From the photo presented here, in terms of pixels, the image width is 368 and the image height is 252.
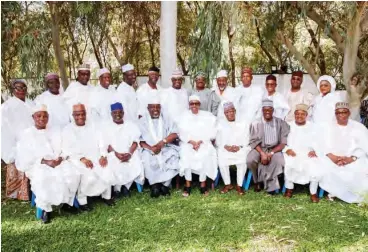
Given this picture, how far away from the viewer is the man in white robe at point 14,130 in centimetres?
584

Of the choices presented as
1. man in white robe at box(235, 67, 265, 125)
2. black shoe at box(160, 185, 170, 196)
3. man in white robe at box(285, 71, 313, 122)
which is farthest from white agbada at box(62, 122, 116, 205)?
man in white robe at box(285, 71, 313, 122)

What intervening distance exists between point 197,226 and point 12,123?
3043 mm

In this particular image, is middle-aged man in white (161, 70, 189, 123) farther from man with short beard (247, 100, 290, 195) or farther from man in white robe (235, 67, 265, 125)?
man with short beard (247, 100, 290, 195)

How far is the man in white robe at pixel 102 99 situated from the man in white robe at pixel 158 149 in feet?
1.99

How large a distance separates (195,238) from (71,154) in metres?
2.02

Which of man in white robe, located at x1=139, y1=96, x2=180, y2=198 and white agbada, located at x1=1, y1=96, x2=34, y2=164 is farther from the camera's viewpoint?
man in white robe, located at x1=139, y1=96, x2=180, y2=198

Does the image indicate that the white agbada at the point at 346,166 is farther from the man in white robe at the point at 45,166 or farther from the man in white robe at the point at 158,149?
the man in white robe at the point at 45,166

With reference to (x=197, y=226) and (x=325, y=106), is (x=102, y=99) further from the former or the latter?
(x=325, y=106)

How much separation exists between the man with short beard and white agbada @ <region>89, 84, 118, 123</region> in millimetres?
2226

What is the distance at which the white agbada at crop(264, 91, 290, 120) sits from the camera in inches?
263

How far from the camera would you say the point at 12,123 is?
235 inches

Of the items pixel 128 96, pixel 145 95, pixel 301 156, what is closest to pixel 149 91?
pixel 145 95

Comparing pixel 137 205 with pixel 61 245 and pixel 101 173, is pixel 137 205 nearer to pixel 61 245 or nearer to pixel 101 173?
pixel 101 173

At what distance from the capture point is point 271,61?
13.8 metres
